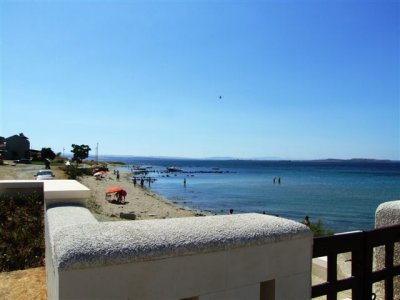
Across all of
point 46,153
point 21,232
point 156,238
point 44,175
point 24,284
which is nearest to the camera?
point 156,238

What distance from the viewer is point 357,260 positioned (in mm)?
2748

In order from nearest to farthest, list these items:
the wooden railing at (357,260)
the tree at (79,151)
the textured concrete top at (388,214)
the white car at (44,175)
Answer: the wooden railing at (357,260)
the textured concrete top at (388,214)
the white car at (44,175)
the tree at (79,151)

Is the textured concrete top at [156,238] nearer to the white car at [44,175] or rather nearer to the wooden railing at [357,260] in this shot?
the wooden railing at [357,260]

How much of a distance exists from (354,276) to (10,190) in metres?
6.13

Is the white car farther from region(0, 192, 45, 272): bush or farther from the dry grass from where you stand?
the dry grass

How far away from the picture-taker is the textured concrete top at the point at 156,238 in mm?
1674

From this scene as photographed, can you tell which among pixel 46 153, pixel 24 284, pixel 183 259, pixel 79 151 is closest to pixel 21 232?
pixel 24 284

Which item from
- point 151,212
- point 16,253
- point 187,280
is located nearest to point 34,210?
point 16,253

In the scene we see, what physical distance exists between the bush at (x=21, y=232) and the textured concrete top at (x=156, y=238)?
164 inches

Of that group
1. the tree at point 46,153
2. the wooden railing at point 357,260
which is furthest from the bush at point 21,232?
the tree at point 46,153

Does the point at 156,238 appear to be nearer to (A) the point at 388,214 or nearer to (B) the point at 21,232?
(A) the point at 388,214

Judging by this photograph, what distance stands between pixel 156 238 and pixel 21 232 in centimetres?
501

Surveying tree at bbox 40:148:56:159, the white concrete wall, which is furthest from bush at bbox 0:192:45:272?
tree at bbox 40:148:56:159

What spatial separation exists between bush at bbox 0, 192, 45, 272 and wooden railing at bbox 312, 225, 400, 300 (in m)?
4.37
